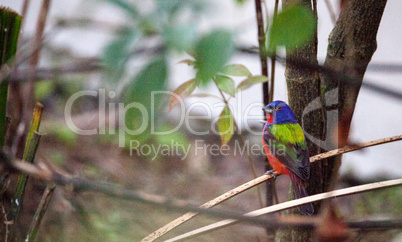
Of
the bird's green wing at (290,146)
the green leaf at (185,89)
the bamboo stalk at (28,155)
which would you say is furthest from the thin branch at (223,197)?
the bamboo stalk at (28,155)

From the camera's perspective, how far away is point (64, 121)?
8.22 ft

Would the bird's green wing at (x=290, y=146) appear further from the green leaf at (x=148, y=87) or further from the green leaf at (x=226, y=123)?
the green leaf at (x=148, y=87)

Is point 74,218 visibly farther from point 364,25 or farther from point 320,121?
point 364,25

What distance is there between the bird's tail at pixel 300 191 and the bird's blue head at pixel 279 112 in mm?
182

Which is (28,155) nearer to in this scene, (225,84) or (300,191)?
(225,84)

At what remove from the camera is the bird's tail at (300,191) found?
3.42 feet

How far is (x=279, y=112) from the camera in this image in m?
1.20

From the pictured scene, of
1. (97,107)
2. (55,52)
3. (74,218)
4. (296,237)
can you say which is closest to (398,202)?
(296,237)

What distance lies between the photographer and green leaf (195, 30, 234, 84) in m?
0.31

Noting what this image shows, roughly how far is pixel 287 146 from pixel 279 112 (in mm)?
164

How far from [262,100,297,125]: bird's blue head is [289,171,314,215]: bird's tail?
0.60ft

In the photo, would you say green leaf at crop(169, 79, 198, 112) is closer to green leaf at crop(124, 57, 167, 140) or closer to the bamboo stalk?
the bamboo stalk

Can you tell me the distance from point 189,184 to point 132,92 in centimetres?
197

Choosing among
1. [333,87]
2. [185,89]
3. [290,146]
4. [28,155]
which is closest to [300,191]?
[290,146]
